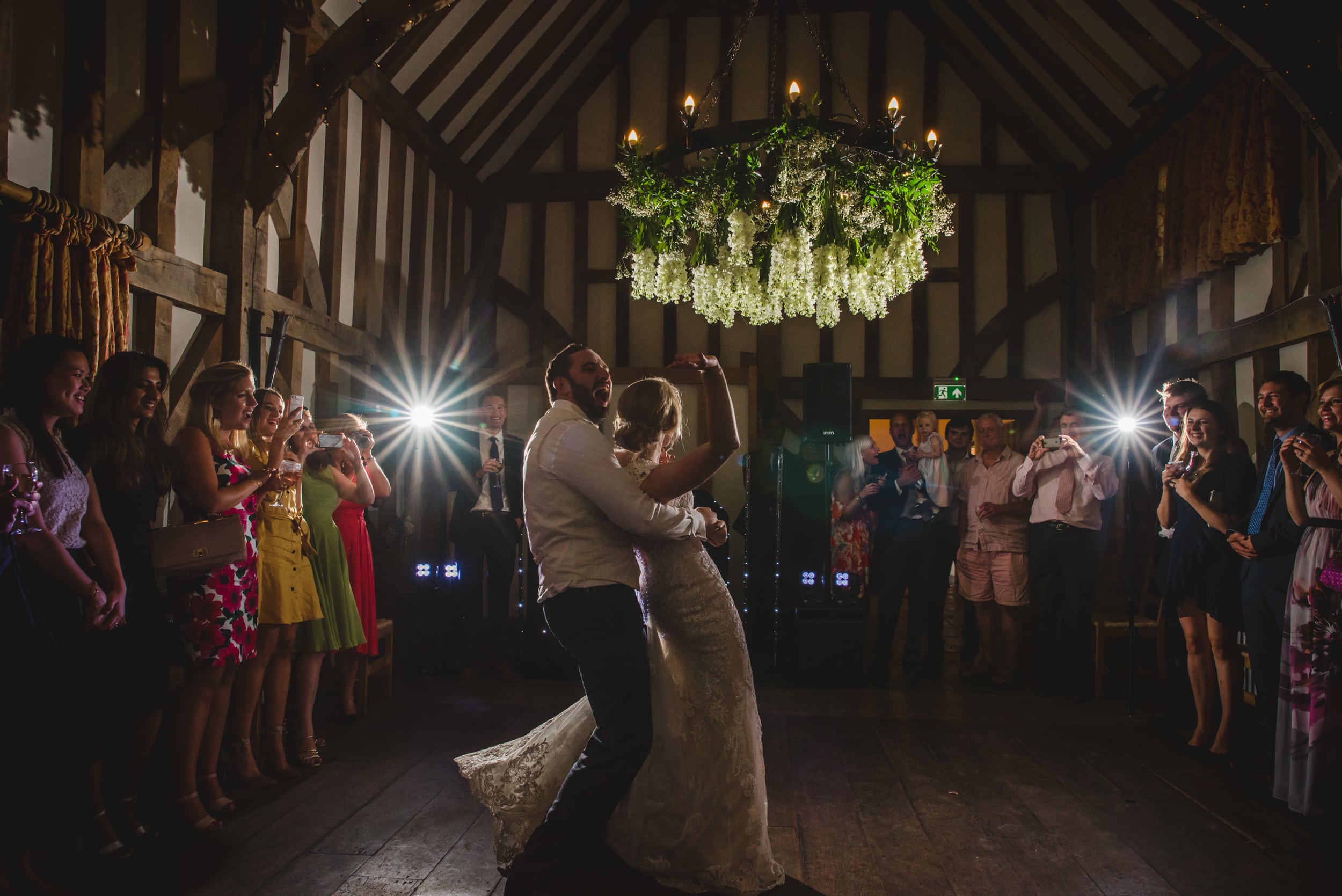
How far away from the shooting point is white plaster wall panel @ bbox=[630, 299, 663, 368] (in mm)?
7801

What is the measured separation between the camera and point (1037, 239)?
24.8 ft

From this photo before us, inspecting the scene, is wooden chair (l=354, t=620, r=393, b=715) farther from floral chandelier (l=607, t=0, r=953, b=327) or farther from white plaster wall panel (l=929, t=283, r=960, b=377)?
white plaster wall panel (l=929, t=283, r=960, b=377)

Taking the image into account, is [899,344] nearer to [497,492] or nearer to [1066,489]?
[1066,489]

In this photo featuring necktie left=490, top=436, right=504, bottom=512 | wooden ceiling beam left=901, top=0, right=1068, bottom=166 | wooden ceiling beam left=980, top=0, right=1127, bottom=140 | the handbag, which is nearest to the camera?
the handbag

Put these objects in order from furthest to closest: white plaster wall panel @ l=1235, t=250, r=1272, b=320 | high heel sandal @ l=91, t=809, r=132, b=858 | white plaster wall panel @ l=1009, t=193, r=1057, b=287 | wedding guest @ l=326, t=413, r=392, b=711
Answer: white plaster wall panel @ l=1009, t=193, r=1057, b=287, white plaster wall panel @ l=1235, t=250, r=1272, b=320, wedding guest @ l=326, t=413, r=392, b=711, high heel sandal @ l=91, t=809, r=132, b=858

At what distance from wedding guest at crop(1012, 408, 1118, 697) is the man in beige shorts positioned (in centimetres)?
15

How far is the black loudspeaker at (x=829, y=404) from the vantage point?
18.0ft

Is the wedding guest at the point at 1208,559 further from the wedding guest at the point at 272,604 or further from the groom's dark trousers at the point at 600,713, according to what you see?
the wedding guest at the point at 272,604

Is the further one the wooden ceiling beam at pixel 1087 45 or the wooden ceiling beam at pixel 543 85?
the wooden ceiling beam at pixel 543 85

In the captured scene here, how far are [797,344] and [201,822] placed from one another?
19.6 feet

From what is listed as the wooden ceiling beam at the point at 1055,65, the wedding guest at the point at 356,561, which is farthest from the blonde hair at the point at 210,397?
the wooden ceiling beam at the point at 1055,65

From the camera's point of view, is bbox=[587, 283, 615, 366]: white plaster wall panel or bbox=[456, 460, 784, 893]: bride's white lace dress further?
bbox=[587, 283, 615, 366]: white plaster wall panel

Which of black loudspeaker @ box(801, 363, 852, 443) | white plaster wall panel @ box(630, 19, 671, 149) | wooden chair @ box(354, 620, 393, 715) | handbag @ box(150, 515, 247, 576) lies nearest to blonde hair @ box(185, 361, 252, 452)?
handbag @ box(150, 515, 247, 576)

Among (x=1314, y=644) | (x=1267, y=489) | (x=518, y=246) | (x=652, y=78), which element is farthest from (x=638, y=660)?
(x=652, y=78)
